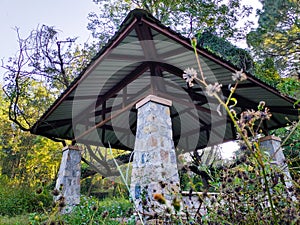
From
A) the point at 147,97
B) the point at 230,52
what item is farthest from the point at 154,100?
the point at 230,52

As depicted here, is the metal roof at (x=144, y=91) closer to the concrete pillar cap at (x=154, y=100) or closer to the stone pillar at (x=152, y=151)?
the concrete pillar cap at (x=154, y=100)

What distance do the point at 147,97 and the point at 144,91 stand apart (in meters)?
1.03

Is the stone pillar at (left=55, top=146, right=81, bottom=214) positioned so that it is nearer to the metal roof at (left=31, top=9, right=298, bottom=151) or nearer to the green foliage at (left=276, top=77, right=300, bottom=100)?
the metal roof at (left=31, top=9, right=298, bottom=151)


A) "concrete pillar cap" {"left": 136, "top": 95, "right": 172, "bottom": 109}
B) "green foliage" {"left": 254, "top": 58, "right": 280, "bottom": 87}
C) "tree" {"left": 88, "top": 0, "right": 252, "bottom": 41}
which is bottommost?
"concrete pillar cap" {"left": 136, "top": 95, "right": 172, "bottom": 109}

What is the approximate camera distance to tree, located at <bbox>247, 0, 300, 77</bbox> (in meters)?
11.1

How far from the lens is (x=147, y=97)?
13.5 ft

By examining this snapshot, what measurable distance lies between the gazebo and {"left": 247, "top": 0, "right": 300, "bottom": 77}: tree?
6.40 m

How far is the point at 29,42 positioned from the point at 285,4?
429 inches

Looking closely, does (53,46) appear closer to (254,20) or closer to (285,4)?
(254,20)

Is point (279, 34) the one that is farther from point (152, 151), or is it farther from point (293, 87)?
point (293, 87)

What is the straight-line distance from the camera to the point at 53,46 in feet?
36.2

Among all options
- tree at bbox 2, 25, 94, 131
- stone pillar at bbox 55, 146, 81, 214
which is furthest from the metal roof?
tree at bbox 2, 25, 94, 131

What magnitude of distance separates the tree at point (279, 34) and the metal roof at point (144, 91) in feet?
20.4

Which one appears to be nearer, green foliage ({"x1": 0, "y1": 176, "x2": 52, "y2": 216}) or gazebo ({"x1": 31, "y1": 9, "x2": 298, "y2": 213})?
gazebo ({"x1": 31, "y1": 9, "x2": 298, "y2": 213})
